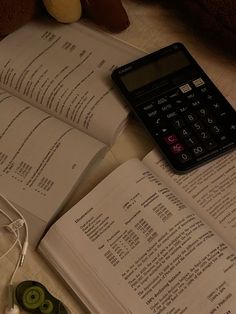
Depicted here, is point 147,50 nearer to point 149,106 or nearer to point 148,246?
point 149,106

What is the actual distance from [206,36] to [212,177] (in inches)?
7.5

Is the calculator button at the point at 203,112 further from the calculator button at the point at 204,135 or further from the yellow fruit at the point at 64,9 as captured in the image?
the yellow fruit at the point at 64,9

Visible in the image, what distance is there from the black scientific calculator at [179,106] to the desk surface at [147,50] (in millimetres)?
25

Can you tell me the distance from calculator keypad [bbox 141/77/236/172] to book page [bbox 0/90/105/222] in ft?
0.22

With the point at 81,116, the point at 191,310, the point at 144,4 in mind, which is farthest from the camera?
the point at 144,4

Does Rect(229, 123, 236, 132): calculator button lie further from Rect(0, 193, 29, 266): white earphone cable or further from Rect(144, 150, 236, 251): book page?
Rect(0, 193, 29, 266): white earphone cable

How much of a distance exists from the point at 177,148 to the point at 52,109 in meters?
0.14

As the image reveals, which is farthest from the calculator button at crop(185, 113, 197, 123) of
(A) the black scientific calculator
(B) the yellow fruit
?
(B) the yellow fruit

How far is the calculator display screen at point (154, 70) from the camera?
0.59m

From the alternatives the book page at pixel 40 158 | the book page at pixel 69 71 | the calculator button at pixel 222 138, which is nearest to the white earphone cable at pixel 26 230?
the book page at pixel 40 158

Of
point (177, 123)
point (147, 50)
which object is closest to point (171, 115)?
point (177, 123)

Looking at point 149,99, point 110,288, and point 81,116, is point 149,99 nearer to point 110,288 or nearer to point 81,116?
point 81,116

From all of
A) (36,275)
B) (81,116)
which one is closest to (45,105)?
(81,116)

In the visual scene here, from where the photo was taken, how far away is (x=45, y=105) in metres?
0.58
